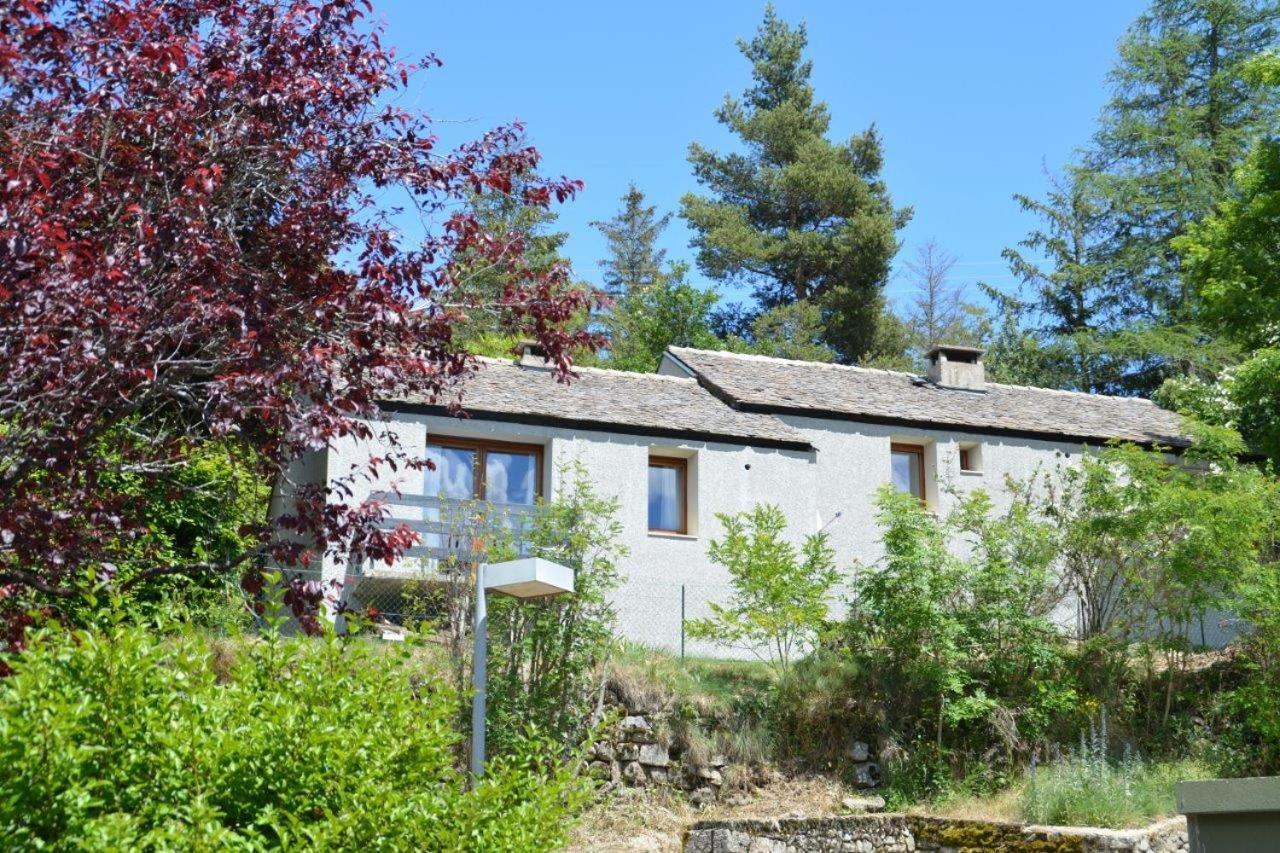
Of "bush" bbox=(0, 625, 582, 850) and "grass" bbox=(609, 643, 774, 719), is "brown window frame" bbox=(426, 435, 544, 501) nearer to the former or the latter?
"grass" bbox=(609, 643, 774, 719)

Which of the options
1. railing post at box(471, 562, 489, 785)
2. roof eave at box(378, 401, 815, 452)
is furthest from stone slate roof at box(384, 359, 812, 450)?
railing post at box(471, 562, 489, 785)

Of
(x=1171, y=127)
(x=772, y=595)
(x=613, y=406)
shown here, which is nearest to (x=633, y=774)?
(x=772, y=595)

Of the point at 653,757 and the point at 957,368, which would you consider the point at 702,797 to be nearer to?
the point at 653,757

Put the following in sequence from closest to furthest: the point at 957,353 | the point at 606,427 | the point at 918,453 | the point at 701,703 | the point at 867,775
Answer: the point at 867,775 → the point at 701,703 → the point at 606,427 → the point at 918,453 → the point at 957,353

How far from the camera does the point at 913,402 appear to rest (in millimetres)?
26703

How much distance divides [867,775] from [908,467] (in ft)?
30.4

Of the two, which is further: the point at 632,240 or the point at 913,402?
the point at 632,240

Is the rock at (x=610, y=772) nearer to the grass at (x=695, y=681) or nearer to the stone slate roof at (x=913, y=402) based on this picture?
the grass at (x=695, y=681)

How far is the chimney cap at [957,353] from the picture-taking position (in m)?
28.9

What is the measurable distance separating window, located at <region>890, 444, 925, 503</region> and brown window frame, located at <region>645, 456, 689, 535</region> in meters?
4.33

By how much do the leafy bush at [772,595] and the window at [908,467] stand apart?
6485 millimetres

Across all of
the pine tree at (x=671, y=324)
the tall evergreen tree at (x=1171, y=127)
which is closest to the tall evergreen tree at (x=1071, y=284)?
the tall evergreen tree at (x=1171, y=127)

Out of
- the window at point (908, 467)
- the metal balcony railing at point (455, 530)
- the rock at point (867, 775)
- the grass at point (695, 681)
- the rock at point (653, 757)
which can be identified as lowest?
the rock at point (867, 775)

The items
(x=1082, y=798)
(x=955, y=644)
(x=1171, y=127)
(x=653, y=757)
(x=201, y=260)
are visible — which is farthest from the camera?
(x=1171, y=127)
